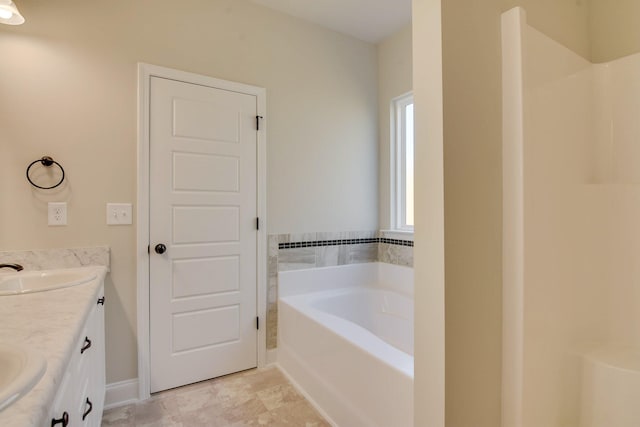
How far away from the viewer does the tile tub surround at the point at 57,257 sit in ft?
5.44

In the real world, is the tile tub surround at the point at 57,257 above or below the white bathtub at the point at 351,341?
above

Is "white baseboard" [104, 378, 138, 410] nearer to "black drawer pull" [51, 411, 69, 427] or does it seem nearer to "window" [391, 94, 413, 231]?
"black drawer pull" [51, 411, 69, 427]

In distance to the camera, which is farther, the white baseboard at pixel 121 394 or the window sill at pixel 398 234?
the window sill at pixel 398 234

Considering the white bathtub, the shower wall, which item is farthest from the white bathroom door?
the shower wall

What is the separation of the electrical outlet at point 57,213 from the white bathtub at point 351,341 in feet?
4.59

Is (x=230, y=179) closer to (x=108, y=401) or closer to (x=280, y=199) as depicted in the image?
(x=280, y=199)

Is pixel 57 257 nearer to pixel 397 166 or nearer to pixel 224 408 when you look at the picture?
pixel 224 408

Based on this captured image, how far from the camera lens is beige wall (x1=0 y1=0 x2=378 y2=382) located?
5.55ft

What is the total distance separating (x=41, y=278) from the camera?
1.57m

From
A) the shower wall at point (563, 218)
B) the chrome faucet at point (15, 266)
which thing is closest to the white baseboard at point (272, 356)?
the chrome faucet at point (15, 266)

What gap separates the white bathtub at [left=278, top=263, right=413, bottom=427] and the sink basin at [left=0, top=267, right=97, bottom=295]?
1.25 meters

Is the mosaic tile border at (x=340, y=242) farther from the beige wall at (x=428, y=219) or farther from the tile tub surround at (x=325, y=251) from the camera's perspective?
the beige wall at (x=428, y=219)

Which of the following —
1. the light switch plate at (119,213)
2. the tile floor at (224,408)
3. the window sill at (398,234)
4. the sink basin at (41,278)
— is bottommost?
the tile floor at (224,408)

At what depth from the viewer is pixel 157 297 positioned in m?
2.01
